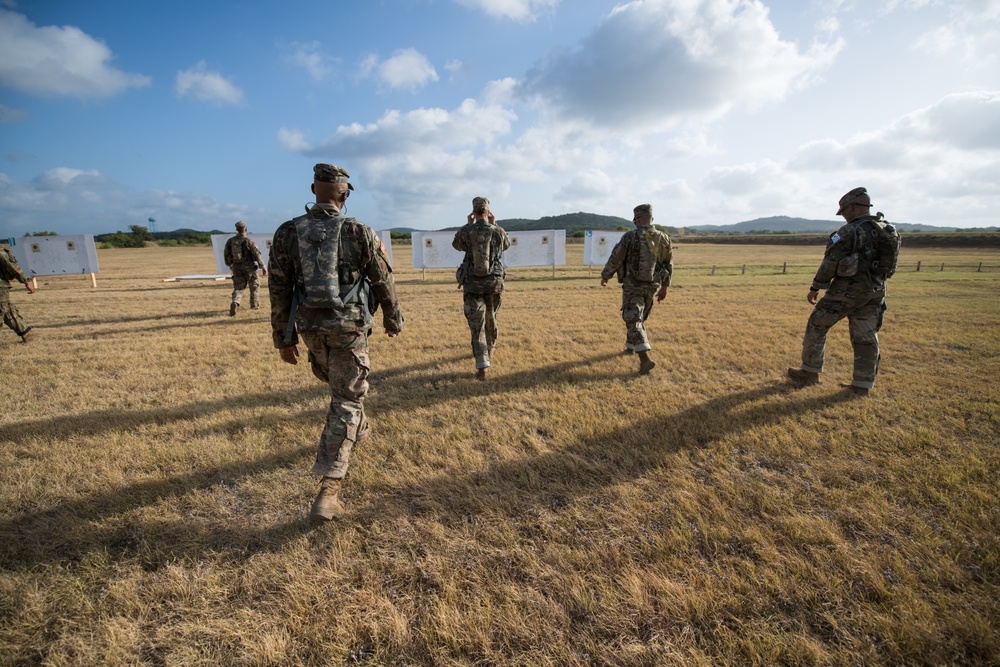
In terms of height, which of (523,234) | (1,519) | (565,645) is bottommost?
(565,645)

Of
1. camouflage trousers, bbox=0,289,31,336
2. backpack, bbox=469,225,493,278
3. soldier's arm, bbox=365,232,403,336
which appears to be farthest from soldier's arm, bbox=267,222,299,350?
camouflage trousers, bbox=0,289,31,336

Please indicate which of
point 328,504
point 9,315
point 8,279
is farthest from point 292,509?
point 8,279

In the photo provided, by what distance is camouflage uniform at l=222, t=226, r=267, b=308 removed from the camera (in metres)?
9.76

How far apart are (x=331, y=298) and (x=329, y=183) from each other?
36.5 inches

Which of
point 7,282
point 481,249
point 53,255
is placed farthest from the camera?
point 53,255

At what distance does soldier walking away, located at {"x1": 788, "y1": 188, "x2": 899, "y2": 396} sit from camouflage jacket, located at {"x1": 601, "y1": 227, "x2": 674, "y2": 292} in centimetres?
184

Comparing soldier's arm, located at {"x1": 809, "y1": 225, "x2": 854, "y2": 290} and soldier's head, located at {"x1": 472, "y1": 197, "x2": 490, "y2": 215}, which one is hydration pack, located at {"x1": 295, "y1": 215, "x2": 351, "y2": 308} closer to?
soldier's head, located at {"x1": 472, "y1": 197, "x2": 490, "y2": 215}

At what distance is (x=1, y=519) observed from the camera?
2.92 metres

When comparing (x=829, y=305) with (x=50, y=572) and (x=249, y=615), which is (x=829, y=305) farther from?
(x=50, y=572)

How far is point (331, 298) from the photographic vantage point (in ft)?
9.85

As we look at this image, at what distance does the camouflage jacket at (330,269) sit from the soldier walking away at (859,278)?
485 cm

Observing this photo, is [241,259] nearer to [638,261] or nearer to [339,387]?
[339,387]

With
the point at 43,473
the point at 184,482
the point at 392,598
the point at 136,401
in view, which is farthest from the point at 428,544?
the point at 136,401

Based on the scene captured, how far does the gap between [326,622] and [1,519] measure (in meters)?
2.79
